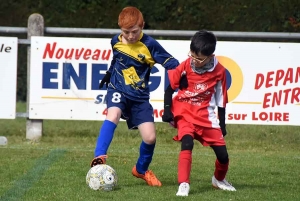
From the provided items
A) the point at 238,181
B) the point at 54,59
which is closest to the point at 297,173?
the point at 238,181

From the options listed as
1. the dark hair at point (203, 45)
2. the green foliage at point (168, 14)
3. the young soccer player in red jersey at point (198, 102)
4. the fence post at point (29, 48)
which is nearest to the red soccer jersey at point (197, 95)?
the young soccer player in red jersey at point (198, 102)

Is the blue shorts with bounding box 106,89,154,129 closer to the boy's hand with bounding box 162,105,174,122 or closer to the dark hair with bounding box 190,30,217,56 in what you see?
the boy's hand with bounding box 162,105,174,122

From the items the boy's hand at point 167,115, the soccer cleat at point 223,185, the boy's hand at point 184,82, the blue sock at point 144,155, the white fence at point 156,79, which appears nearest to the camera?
the boy's hand at point 167,115

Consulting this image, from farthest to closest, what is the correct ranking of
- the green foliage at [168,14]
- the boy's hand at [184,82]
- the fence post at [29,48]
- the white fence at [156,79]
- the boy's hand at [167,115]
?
the green foliage at [168,14] → the fence post at [29,48] → the white fence at [156,79] → the boy's hand at [184,82] → the boy's hand at [167,115]

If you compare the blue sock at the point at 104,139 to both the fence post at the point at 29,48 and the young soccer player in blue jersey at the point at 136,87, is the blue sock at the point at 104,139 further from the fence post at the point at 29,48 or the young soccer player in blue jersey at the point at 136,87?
the fence post at the point at 29,48

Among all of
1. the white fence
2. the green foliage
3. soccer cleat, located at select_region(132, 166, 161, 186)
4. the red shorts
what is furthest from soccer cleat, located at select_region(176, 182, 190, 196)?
the green foliage

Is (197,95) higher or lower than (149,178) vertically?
higher

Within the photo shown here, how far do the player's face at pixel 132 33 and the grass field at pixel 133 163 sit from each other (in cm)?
137

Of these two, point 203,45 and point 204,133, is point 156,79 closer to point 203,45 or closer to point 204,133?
point 204,133

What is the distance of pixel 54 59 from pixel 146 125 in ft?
13.5

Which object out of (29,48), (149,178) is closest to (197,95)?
(149,178)

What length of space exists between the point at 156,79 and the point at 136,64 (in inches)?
144

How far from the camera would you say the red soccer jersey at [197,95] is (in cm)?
775

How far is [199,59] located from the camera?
761 centimetres
